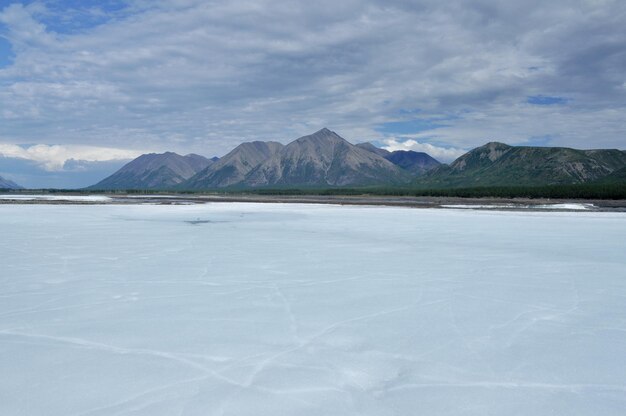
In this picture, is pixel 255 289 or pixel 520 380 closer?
pixel 520 380

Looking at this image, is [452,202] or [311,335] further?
[452,202]


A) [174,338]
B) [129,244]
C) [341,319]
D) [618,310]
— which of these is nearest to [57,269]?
[129,244]

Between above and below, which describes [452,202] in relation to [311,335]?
above

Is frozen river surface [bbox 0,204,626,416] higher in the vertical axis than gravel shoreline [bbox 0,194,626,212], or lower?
lower

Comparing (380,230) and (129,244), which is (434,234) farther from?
(129,244)

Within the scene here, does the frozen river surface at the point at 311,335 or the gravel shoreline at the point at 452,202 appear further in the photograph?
the gravel shoreline at the point at 452,202

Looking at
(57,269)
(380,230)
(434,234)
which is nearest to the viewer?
(57,269)

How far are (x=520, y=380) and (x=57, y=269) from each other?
1209 centimetres

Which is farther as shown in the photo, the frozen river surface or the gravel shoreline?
the gravel shoreline

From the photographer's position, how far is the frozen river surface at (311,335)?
555cm

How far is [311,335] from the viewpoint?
7.78m

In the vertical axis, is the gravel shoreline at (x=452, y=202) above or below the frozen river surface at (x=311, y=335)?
above

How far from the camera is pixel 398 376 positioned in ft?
20.2

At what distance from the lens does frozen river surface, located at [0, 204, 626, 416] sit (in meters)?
5.55
